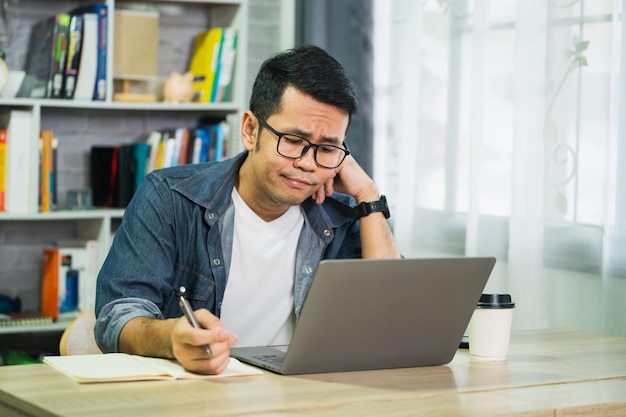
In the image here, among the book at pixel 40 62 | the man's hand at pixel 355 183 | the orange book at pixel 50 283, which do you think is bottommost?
the orange book at pixel 50 283

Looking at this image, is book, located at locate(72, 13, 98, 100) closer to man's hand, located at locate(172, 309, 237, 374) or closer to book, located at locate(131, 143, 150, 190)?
book, located at locate(131, 143, 150, 190)

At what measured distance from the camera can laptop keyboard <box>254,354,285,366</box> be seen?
1.69 meters

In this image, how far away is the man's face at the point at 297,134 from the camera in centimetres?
202

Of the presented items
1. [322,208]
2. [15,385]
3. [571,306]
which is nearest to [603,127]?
[571,306]

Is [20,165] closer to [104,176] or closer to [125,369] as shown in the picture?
[104,176]

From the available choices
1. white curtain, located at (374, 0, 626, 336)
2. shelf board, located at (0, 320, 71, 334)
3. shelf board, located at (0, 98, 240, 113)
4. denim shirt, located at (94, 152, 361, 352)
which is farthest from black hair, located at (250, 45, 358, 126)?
shelf board, located at (0, 320, 71, 334)

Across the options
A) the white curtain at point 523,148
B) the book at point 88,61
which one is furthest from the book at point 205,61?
the white curtain at point 523,148

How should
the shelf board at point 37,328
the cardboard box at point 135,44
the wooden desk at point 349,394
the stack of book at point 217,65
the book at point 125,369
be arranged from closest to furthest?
the wooden desk at point 349,394 < the book at point 125,369 < the shelf board at point 37,328 < the cardboard box at point 135,44 < the stack of book at point 217,65

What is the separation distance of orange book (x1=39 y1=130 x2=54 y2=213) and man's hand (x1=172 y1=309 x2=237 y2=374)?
6.69 feet

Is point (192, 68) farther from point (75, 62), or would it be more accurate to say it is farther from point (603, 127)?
point (603, 127)

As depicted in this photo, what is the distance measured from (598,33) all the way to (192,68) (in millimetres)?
1836

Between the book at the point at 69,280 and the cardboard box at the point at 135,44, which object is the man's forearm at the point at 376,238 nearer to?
the book at the point at 69,280

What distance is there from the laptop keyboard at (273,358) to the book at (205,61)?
2181 millimetres

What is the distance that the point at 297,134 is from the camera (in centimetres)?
201
